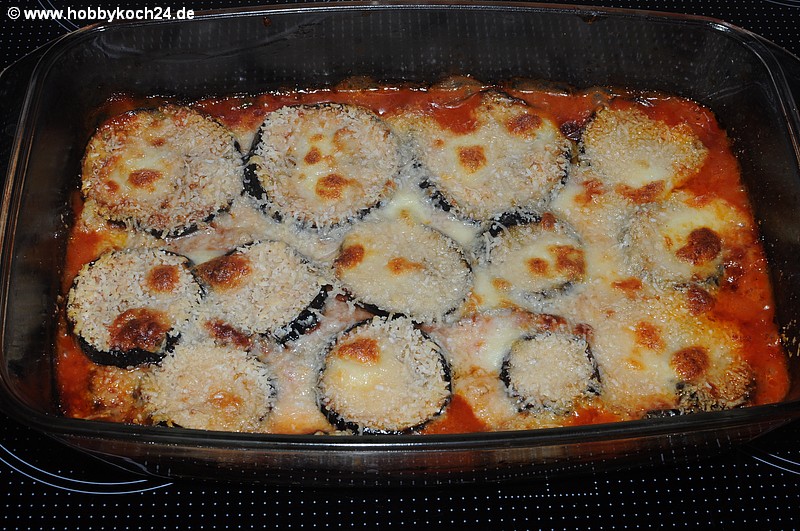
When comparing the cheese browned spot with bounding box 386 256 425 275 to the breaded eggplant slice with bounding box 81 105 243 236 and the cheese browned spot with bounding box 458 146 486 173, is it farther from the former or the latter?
the breaded eggplant slice with bounding box 81 105 243 236

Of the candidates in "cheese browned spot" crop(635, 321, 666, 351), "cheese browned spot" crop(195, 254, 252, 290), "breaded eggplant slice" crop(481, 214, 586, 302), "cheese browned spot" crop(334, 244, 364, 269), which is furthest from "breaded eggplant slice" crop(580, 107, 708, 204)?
"cheese browned spot" crop(195, 254, 252, 290)

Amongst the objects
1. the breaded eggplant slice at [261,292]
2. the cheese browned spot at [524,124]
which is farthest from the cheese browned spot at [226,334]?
the cheese browned spot at [524,124]

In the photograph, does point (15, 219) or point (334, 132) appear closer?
point (15, 219)


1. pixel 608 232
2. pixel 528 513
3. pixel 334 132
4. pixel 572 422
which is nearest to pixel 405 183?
pixel 334 132

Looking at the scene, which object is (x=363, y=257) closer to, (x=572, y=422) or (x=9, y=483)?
(x=572, y=422)

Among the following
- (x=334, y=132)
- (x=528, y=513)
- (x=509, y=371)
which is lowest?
(x=528, y=513)

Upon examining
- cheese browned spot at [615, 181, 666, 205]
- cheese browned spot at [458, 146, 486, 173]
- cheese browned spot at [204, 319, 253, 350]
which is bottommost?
cheese browned spot at [204, 319, 253, 350]

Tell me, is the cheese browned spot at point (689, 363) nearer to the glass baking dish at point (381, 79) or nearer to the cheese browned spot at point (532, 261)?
the glass baking dish at point (381, 79)
